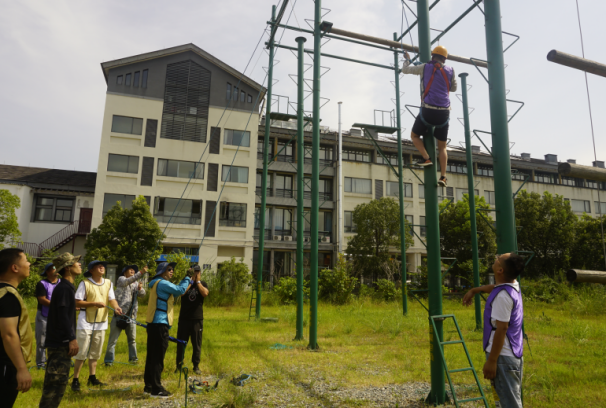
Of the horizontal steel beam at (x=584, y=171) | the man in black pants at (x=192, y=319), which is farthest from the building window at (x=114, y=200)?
the horizontal steel beam at (x=584, y=171)

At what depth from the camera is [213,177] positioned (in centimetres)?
2994

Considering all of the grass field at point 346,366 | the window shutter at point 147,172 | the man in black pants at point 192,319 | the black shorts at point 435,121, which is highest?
the window shutter at point 147,172

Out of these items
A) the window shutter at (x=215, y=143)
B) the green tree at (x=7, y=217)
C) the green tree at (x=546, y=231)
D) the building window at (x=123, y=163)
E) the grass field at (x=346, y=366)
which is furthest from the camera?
the green tree at (x=546, y=231)

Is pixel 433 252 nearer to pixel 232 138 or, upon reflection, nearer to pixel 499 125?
pixel 499 125

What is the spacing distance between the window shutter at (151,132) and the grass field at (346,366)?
18.5m

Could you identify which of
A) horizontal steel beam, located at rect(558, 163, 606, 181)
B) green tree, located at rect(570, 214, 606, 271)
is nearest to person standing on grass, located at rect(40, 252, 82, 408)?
horizontal steel beam, located at rect(558, 163, 606, 181)

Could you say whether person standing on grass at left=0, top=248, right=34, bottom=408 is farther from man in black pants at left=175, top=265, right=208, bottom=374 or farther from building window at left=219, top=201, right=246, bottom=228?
building window at left=219, top=201, right=246, bottom=228

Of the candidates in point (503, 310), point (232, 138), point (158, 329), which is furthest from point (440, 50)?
point (232, 138)

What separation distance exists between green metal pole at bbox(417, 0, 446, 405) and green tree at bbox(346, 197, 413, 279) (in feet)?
77.7

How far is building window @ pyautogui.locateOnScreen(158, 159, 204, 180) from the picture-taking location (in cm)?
→ 2898

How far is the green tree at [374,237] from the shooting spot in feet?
97.2

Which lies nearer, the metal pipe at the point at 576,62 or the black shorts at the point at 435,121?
the metal pipe at the point at 576,62

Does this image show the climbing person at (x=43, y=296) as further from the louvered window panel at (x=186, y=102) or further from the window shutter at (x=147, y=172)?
the louvered window panel at (x=186, y=102)

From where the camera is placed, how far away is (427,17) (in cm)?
645
